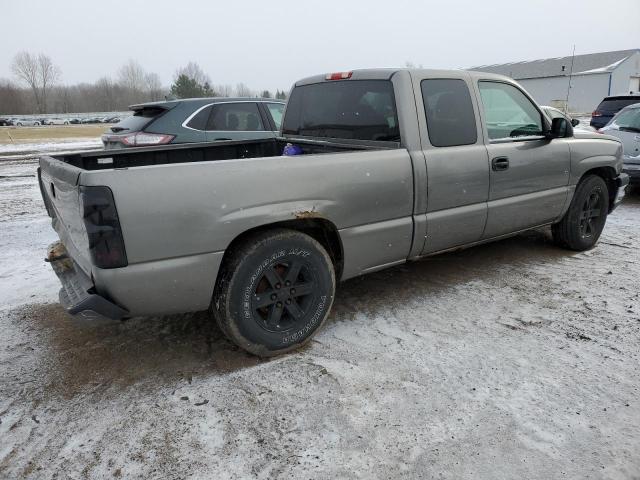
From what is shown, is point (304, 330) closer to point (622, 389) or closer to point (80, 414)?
point (80, 414)

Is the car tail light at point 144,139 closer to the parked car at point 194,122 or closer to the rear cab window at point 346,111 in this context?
the parked car at point 194,122

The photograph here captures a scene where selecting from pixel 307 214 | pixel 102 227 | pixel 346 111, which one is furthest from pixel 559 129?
pixel 102 227

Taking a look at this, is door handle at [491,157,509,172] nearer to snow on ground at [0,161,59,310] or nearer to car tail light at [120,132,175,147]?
snow on ground at [0,161,59,310]

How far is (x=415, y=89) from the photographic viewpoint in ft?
11.6

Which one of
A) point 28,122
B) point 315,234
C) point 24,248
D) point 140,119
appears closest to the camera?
point 315,234

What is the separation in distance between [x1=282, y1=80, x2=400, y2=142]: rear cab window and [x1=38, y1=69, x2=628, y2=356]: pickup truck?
0.04ft

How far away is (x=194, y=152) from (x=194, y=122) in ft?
7.91

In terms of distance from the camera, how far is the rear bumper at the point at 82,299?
2482 millimetres

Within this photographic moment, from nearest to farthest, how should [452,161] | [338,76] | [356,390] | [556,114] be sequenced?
[356,390] → [452,161] → [338,76] → [556,114]

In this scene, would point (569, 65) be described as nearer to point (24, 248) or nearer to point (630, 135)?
point (630, 135)

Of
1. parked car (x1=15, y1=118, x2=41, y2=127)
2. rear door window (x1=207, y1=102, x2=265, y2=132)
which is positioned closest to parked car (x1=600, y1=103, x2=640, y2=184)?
rear door window (x1=207, y1=102, x2=265, y2=132)

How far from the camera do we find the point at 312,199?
297 cm

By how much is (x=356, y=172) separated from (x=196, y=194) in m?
1.11

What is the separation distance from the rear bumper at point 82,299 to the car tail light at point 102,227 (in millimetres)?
208
